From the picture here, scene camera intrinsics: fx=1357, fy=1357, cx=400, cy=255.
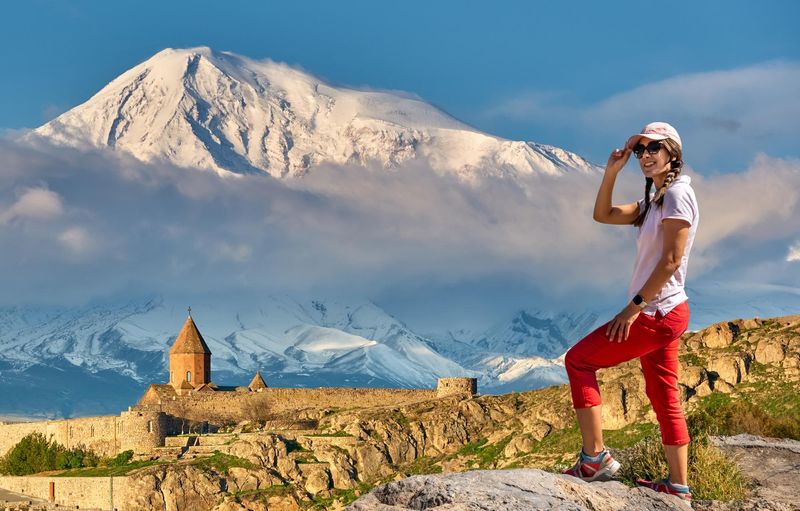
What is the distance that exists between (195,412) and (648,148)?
78108mm

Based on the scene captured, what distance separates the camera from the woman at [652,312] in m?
13.9

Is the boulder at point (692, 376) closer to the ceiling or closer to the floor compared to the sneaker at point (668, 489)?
closer to the ceiling

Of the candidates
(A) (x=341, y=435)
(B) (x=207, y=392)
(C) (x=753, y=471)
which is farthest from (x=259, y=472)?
(C) (x=753, y=471)

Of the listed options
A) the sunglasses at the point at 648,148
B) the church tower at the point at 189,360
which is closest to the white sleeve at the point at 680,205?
the sunglasses at the point at 648,148

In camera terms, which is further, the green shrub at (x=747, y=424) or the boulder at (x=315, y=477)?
the boulder at (x=315, y=477)

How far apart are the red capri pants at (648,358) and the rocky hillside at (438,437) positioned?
149 feet

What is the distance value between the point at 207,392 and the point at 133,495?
21278 millimetres

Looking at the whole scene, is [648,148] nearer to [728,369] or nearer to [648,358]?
[648,358]

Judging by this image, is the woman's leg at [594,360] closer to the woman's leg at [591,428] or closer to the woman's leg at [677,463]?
the woman's leg at [591,428]

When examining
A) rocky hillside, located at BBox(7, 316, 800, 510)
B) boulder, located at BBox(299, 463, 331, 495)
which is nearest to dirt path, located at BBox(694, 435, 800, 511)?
rocky hillside, located at BBox(7, 316, 800, 510)

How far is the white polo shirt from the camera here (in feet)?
46.0

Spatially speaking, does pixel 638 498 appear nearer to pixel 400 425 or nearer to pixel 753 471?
pixel 753 471

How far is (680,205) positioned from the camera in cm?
1398

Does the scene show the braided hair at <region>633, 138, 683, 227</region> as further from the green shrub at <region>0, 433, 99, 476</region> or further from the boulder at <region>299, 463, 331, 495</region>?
the green shrub at <region>0, 433, 99, 476</region>
